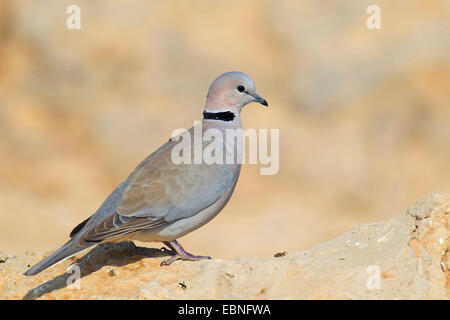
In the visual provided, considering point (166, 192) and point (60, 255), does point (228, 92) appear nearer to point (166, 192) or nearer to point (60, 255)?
point (166, 192)

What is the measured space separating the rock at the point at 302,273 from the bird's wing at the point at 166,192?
411 millimetres

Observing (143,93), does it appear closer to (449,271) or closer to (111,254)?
(111,254)

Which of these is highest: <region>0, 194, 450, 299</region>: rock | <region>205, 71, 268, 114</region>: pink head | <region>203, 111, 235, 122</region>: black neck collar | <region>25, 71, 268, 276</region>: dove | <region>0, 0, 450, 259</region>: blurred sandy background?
<region>0, 0, 450, 259</region>: blurred sandy background

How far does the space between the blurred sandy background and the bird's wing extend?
824 cm

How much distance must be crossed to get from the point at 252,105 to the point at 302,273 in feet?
35.7

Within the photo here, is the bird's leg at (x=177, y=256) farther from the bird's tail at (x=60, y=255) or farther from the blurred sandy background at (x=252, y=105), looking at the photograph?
the blurred sandy background at (x=252, y=105)

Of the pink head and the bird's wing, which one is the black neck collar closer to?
the pink head

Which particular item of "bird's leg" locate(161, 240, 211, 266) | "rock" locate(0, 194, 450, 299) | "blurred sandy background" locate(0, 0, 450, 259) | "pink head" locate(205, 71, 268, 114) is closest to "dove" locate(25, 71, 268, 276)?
"bird's leg" locate(161, 240, 211, 266)

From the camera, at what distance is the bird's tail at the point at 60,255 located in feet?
18.2

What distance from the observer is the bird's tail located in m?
5.56

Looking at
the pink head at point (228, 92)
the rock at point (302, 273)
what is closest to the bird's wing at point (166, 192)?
the rock at point (302, 273)

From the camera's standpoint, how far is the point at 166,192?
20.5ft

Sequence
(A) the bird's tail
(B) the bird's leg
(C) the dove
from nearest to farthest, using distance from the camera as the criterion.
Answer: (A) the bird's tail
(C) the dove
(B) the bird's leg

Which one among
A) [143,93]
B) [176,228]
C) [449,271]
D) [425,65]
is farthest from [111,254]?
[425,65]
